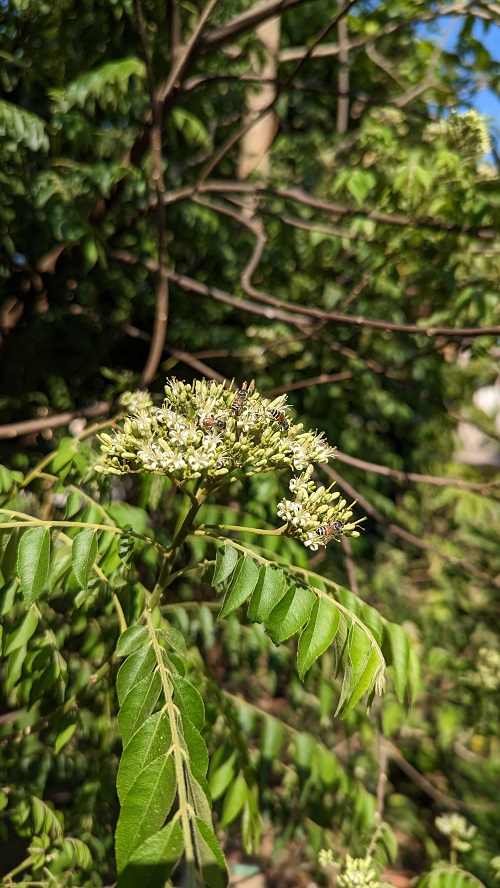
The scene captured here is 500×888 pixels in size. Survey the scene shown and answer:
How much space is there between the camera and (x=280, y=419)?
1237 millimetres

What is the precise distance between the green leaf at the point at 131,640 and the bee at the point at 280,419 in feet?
1.51

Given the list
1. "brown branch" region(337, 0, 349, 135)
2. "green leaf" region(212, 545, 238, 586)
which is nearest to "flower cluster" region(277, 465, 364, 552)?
"green leaf" region(212, 545, 238, 586)

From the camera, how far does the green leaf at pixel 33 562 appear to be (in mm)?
1087

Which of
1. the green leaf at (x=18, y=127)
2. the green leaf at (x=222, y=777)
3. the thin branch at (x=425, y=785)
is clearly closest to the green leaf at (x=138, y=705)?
A: the green leaf at (x=222, y=777)

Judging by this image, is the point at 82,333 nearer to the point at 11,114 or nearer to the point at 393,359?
the point at 11,114

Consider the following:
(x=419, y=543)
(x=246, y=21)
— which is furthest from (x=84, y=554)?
(x=246, y=21)

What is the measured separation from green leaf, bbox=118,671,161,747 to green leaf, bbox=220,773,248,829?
2.83ft

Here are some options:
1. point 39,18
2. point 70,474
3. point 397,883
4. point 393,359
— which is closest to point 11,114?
point 39,18

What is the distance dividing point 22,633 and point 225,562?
0.60 m

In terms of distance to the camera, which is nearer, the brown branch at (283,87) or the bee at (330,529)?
the bee at (330,529)

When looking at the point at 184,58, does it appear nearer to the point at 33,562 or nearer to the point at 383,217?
the point at 383,217

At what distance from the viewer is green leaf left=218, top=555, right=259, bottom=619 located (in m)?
1.11

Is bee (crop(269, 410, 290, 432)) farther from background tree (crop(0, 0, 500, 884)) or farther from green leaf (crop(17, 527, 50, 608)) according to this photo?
background tree (crop(0, 0, 500, 884))

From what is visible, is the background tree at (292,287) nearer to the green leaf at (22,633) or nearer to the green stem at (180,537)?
the green leaf at (22,633)
